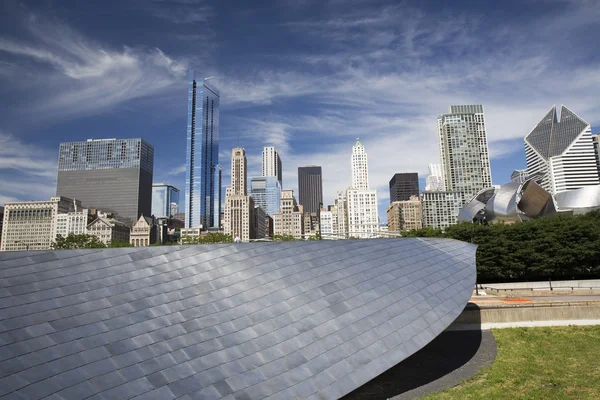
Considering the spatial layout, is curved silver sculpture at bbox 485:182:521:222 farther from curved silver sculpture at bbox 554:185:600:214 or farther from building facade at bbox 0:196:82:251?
building facade at bbox 0:196:82:251

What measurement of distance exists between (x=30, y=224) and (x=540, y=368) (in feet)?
679

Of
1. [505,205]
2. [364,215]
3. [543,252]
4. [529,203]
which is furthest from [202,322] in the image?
[364,215]

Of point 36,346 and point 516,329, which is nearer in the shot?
point 36,346

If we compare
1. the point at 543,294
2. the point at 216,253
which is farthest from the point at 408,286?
the point at 543,294

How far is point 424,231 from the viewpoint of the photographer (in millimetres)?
71938

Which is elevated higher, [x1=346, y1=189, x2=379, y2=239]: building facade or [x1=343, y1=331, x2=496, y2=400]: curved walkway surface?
[x1=346, y1=189, x2=379, y2=239]: building facade

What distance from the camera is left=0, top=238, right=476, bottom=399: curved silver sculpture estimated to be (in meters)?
8.02

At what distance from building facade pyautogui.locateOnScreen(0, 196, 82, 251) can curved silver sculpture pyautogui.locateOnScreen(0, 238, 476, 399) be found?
194 metres

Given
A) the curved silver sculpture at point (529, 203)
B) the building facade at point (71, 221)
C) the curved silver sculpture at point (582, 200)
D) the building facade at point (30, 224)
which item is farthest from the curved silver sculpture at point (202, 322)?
the building facade at point (30, 224)

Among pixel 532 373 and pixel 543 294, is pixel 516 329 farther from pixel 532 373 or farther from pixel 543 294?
pixel 543 294

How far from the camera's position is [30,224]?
17700 cm

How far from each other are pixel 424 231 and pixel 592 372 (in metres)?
56.6

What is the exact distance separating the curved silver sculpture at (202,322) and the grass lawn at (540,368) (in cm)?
307

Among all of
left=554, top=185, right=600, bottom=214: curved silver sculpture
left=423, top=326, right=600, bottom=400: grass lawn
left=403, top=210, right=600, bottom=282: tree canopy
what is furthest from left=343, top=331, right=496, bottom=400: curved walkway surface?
left=554, top=185, right=600, bottom=214: curved silver sculpture
